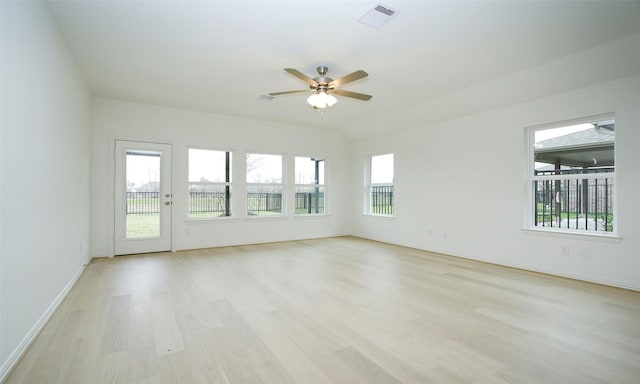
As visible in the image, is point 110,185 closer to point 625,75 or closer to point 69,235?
point 69,235

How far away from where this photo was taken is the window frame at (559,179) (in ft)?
11.9

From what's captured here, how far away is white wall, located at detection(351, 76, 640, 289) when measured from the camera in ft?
11.4

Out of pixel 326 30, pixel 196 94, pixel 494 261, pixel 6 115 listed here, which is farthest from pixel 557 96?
pixel 6 115

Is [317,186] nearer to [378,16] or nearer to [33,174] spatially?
[378,16]

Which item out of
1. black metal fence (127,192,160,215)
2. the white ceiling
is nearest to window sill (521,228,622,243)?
the white ceiling

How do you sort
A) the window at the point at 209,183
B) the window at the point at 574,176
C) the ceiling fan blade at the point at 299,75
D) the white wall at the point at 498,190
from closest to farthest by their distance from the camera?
1. the ceiling fan blade at the point at 299,75
2. the white wall at the point at 498,190
3. the window at the point at 574,176
4. the window at the point at 209,183

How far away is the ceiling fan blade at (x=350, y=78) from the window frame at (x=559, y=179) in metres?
2.79

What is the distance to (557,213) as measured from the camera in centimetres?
418

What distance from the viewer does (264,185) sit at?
6.49 m

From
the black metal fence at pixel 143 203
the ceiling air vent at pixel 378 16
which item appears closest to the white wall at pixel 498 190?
the ceiling air vent at pixel 378 16

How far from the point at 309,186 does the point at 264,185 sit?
1130 millimetres

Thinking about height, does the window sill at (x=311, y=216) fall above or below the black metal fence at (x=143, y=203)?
below

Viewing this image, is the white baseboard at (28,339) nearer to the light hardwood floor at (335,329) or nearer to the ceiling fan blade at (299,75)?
the light hardwood floor at (335,329)

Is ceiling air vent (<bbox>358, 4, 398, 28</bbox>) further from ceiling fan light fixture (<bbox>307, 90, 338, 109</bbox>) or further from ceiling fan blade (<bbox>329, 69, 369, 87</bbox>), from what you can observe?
ceiling fan light fixture (<bbox>307, 90, 338, 109</bbox>)
